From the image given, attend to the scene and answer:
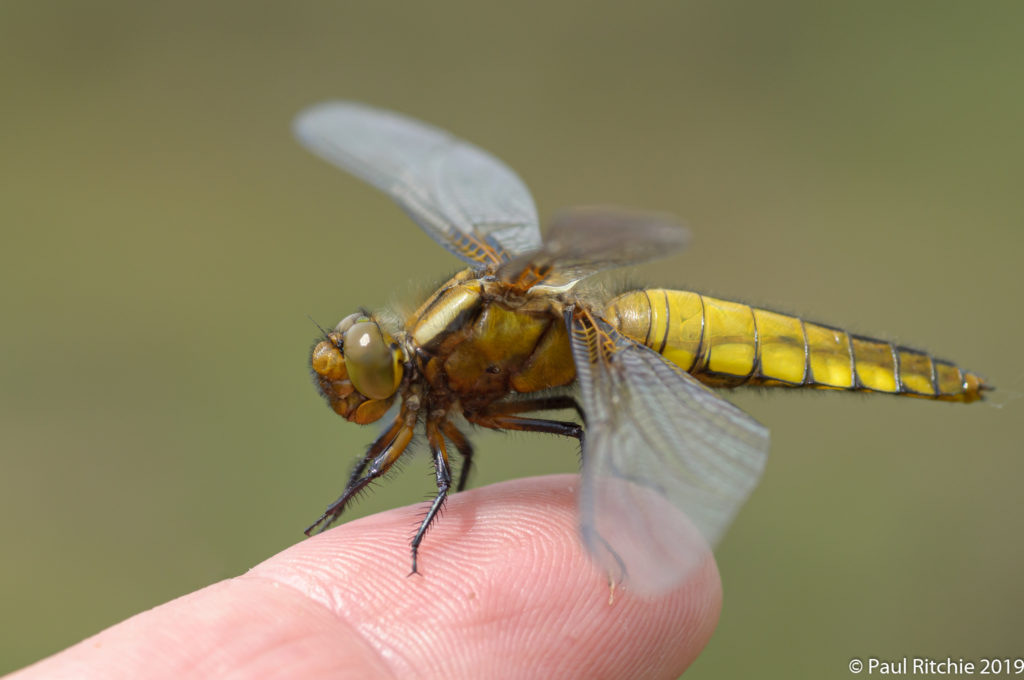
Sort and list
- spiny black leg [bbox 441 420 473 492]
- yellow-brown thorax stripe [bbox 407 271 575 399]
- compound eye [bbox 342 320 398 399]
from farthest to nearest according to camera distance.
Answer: spiny black leg [bbox 441 420 473 492]
yellow-brown thorax stripe [bbox 407 271 575 399]
compound eye [bbox 342 320 398 399]

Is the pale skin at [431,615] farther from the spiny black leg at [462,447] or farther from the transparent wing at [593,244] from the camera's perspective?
the transparent wing at [593,244]

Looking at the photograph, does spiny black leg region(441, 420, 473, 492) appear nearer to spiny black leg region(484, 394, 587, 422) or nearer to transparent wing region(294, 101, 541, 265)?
spiny black leg region(484, 394, 587, 422)

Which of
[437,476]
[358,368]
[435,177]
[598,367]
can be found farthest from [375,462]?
[435,177]

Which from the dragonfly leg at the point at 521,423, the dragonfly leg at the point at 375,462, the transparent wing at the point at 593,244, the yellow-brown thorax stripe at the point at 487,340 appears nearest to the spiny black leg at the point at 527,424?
the dragonfly leg at the point at 521,423

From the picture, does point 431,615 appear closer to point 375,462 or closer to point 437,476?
point 437,476

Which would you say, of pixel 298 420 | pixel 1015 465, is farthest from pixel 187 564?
pixel 1015 465

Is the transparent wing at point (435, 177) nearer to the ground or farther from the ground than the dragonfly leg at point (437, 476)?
farther from the ground

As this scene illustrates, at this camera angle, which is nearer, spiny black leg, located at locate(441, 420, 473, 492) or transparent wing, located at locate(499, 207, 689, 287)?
transparent wing, located at locate(499, 207, 689, 287)

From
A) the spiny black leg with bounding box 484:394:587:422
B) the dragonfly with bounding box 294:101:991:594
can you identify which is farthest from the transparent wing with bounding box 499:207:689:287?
the spiny black leg with bounding box 484:394:587:422
